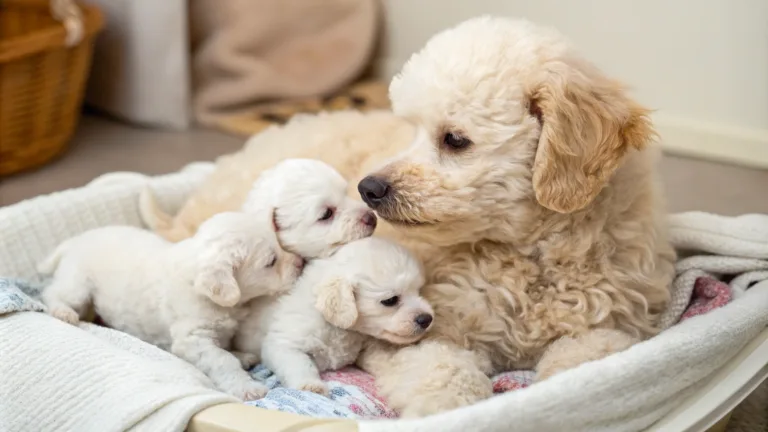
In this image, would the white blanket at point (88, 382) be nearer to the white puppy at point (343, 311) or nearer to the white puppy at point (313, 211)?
the white puppy at point (343, 311)

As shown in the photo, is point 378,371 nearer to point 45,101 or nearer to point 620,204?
point 620,204

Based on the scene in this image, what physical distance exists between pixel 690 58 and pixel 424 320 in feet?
5.96

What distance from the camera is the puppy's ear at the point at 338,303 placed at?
60.3 inches

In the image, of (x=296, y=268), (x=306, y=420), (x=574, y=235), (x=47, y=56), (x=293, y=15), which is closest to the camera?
(x=306, y=420)

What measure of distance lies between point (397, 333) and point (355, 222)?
0.73ft

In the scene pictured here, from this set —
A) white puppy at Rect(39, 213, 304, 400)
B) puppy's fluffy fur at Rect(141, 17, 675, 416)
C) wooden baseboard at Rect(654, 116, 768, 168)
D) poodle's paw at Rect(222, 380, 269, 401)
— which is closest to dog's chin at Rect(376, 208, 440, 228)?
puppy's fluffy fur at Rect(141, 17, 675, 416)

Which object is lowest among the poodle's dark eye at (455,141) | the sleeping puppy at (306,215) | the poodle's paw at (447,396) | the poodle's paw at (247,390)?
the poodle's paw at (247,390)

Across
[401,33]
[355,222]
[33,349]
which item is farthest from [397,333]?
[401,33]

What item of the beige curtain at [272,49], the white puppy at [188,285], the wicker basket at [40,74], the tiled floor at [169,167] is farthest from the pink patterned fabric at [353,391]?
the beige curtain at [272,49]

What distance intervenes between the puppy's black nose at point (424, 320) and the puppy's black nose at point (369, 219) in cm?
22

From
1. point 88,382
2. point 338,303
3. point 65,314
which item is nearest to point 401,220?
point 338,303

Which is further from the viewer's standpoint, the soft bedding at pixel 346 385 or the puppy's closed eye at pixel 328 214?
the puppy's closed eye at pixel 328 214

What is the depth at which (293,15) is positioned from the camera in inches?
148

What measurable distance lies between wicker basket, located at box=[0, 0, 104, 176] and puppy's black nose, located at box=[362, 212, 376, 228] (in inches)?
61.4
